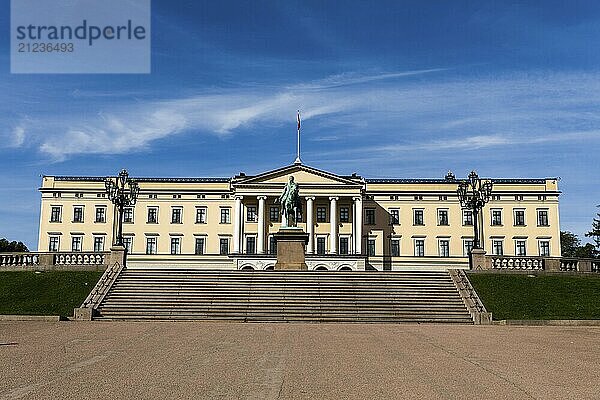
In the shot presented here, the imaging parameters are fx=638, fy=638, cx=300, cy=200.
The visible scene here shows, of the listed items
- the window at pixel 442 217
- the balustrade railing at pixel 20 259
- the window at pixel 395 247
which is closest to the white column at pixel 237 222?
the window at pixel 395 247

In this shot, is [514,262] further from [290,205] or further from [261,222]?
[261,222]

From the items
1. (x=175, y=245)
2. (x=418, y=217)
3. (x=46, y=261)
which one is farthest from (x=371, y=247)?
A: (x=46, y=261)

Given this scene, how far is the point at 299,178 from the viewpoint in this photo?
80.2 m

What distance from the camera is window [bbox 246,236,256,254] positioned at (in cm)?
8138

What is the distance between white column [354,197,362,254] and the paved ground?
5639 cm

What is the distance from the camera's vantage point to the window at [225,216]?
275 ft

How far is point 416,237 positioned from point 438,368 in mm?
70874

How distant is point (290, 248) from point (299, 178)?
131 feet

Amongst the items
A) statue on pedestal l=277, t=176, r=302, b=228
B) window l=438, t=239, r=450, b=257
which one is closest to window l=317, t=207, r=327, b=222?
window l=438, t=239, r=450, b=257

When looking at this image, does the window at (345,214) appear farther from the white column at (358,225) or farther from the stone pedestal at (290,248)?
the stone pedestal at (290,248)

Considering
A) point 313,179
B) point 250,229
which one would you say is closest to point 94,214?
point 250,229

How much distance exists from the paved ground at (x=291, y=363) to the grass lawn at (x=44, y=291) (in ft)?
→ 21.3

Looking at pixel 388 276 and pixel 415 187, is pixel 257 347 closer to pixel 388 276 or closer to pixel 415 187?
pixel 388 276

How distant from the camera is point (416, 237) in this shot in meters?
83.2
